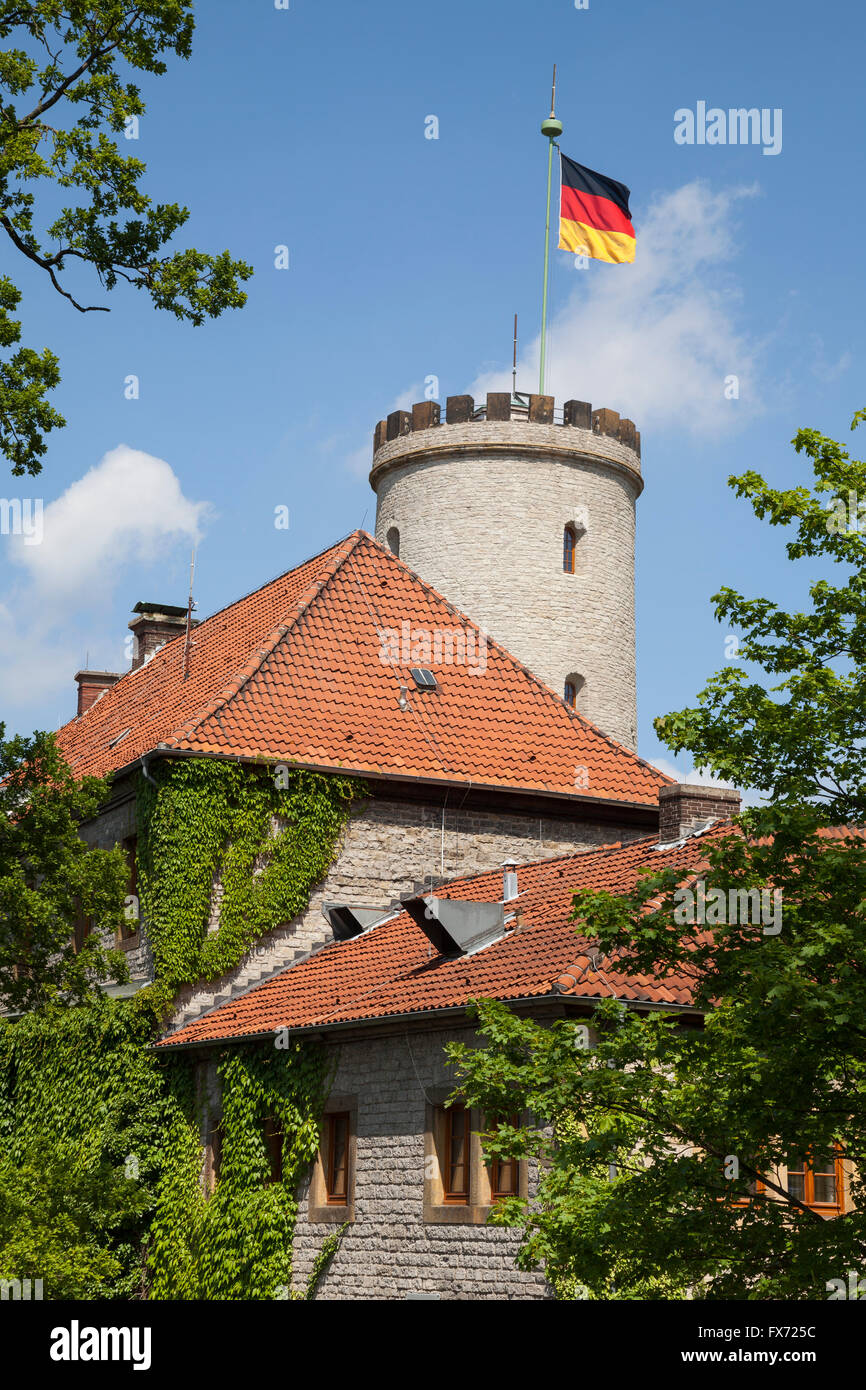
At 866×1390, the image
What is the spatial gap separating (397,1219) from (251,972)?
5.42 meters

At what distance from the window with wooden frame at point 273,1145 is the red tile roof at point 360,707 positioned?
4943 mm

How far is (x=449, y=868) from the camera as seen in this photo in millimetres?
23484

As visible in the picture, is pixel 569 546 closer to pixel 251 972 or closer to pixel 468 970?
pixel 251 972

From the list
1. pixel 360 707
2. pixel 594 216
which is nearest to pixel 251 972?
pixel 360 707

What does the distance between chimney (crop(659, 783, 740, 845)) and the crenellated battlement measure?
18.6 metres

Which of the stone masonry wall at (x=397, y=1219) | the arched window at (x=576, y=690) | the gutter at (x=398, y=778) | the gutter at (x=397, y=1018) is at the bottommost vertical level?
the stone masonry wall at (x=397, y=1219)

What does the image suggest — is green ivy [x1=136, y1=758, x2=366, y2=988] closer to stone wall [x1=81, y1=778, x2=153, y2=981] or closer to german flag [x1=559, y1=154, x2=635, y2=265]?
stone wall [x1=81, y1=778, x2=153, y2=981]

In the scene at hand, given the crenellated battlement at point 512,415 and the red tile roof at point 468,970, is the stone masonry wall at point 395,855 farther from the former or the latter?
the crenellated battlement at point 512,415

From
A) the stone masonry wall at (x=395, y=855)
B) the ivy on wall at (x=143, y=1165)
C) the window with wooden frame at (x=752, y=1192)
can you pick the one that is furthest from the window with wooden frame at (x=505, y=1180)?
the stone masonry wall at (x=395, y=855)

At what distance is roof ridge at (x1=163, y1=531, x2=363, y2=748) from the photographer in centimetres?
2245

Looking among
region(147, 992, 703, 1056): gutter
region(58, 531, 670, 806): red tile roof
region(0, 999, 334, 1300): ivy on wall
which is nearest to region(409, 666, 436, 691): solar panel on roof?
region(58, 531, 670, 806): red tile roof

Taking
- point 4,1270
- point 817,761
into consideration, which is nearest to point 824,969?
point 817,761

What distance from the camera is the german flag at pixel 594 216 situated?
38.1m
